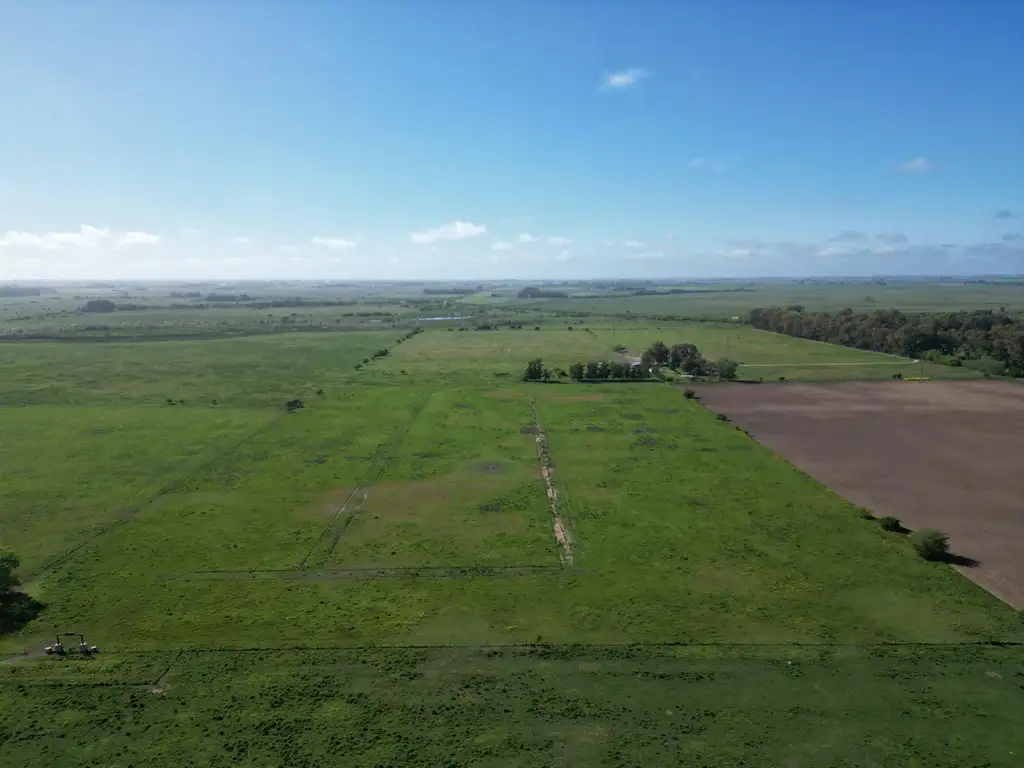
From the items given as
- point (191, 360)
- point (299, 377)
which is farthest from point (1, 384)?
point (299, 377)

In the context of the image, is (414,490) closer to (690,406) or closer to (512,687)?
(512,687)

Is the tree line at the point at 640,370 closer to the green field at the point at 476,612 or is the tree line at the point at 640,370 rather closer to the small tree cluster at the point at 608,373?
the small tree cluster at the point at 608,373

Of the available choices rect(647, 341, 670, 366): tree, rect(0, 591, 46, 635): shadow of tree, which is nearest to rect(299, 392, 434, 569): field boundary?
rect(0, 591, 46, 635): shadow of tree

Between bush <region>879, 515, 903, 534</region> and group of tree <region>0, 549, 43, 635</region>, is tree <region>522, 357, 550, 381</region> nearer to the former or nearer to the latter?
bush <region>879, 515, 903, 534</region>

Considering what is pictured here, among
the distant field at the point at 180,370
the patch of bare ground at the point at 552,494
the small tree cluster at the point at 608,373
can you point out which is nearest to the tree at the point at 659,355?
the small tree cluster at the point at 608,373

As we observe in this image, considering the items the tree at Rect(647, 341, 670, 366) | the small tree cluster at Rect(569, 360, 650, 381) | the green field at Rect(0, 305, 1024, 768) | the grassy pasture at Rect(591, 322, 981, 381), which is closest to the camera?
the green field at Rect(0, 305, 1024, 768)

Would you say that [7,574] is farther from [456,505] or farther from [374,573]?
[456,505]
